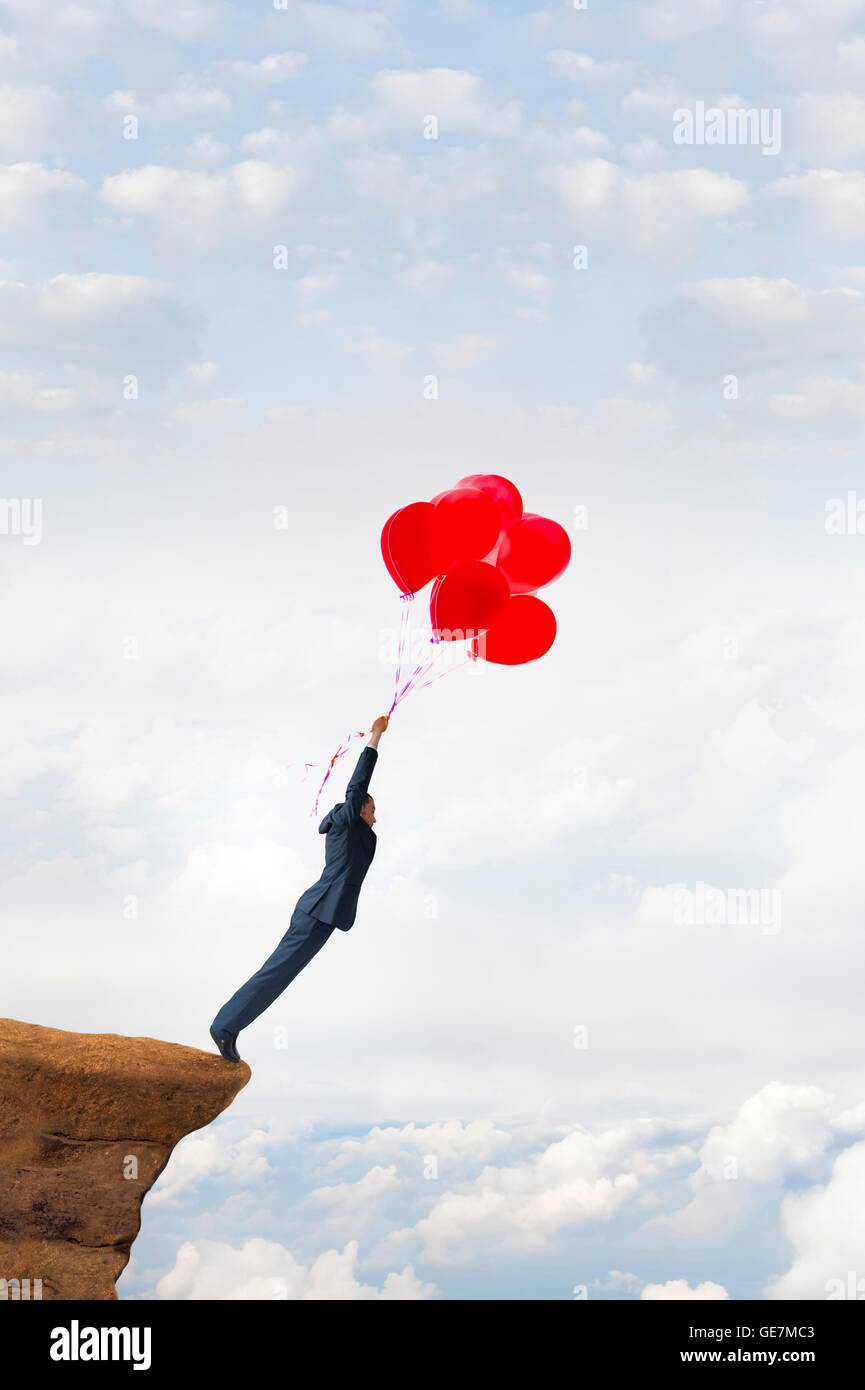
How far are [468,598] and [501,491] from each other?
0.97 metres

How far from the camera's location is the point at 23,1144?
8664 mm

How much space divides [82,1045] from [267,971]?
1.51 m

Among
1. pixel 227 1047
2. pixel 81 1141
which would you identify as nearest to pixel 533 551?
pixel 227 1047

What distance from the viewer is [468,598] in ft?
29.0

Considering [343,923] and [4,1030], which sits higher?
[343,923]

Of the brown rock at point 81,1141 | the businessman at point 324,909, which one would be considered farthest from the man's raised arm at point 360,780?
the brown rock at point 81,1141

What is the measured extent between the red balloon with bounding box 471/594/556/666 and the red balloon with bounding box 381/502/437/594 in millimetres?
700

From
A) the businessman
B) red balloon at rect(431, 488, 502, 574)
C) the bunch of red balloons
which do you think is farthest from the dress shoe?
red balloon at rect(431, 488, 502, 574)

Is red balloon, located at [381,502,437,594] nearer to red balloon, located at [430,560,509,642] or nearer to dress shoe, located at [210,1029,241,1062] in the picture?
red balloon, located at [430,560,509,642]

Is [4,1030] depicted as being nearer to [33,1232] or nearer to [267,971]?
[33,1232]

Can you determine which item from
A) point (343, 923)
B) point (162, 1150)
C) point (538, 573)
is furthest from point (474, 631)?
point (162, 1150)

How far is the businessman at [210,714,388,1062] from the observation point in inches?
359

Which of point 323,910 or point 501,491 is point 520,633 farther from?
point 323,910
